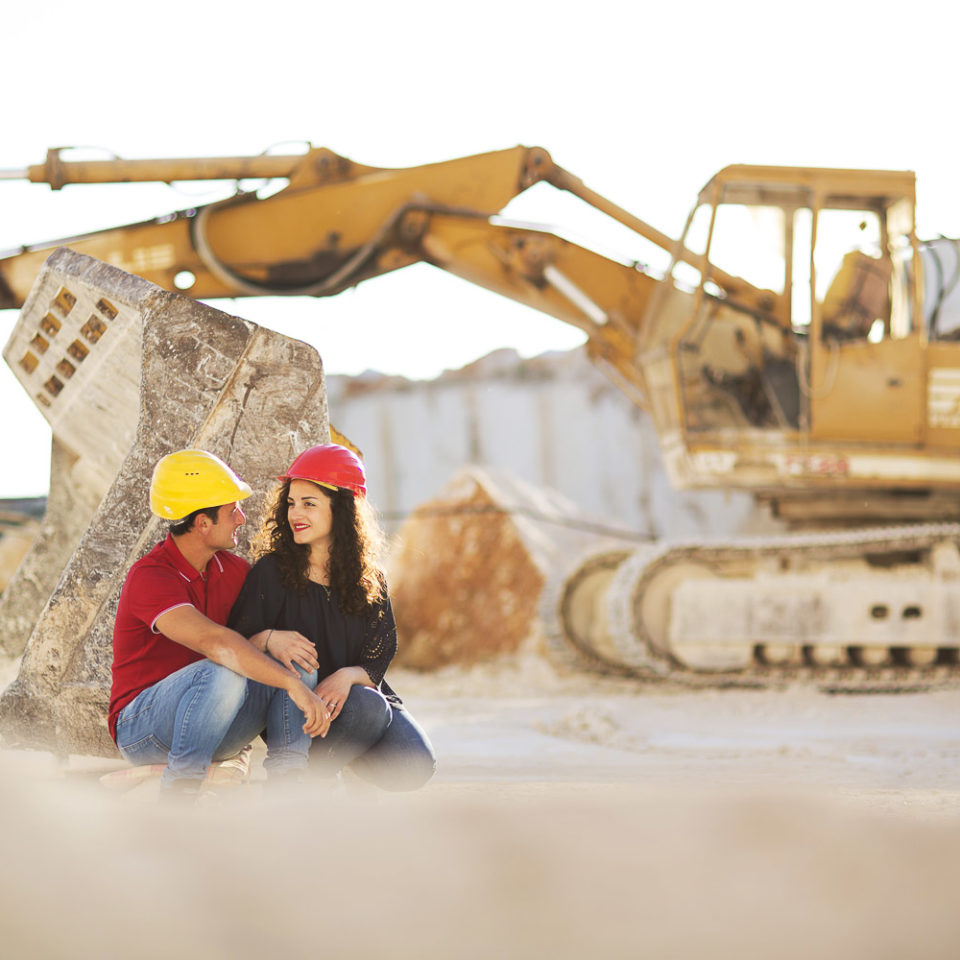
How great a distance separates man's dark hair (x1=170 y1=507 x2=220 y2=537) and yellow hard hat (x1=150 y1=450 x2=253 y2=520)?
1cm

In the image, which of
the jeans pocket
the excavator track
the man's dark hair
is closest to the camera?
the jeans pocket

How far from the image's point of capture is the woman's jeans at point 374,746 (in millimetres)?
3057

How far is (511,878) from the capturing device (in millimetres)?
1473

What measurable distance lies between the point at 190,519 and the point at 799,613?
4541mm

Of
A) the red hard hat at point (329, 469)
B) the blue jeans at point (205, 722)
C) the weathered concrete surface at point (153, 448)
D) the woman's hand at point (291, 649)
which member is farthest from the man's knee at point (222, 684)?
the weathered concrete surface at point (153, 448)

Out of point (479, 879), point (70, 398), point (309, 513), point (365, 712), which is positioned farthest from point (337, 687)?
point (70, 398)

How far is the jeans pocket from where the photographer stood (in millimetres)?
2971

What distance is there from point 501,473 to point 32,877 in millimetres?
9174

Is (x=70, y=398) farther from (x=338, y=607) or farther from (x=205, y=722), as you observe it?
(x=205, y=722)

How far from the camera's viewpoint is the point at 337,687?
3010mm

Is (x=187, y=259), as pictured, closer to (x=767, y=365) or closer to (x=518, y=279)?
(x=518, y=279)

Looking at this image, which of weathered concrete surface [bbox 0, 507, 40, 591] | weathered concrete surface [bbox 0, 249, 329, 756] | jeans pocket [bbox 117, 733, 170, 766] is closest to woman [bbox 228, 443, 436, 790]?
jeans pocket [bbox 117, 733, 170, 766]

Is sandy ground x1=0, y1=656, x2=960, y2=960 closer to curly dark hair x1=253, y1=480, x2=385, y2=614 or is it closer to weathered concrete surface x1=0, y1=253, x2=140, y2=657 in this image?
curly dark hair x1=253, y1=480, x2=385, y2=614

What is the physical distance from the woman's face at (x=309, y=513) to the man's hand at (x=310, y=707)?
0.40m
